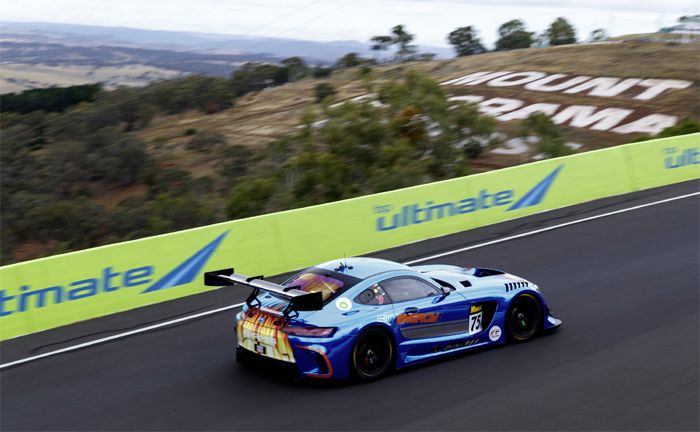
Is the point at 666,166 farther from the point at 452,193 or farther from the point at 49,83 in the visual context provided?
the point at 49,83

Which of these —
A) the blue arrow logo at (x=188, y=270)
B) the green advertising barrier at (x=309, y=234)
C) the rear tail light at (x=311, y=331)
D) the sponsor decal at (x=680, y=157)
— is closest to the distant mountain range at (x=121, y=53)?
the sponsor decal at (x=680, y=157)

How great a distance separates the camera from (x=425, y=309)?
9727 millimetres

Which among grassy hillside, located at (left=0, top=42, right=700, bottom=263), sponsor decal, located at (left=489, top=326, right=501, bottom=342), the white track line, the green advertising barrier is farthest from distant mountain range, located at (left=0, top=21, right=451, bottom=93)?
sponsor decal, located at (left=489, top=326, right=501, bottom=342)

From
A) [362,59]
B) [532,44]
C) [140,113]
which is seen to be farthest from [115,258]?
[532,44]

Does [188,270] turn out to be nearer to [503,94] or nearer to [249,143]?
[249,143]

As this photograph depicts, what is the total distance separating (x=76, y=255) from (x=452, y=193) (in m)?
8.20

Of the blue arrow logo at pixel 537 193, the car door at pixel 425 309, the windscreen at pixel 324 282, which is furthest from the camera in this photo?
the blue arrow logo at pixel 537 193

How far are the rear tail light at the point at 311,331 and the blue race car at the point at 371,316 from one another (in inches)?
0.4

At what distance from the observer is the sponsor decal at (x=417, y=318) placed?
9492 mm

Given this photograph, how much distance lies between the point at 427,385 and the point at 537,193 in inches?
421

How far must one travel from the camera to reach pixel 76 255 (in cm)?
1246

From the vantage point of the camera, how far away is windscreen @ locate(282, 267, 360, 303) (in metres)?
9.43

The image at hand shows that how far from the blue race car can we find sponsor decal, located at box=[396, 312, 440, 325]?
1 centimetres

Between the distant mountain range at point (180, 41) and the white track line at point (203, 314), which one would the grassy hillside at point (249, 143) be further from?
the white track line at point (203, 314)
